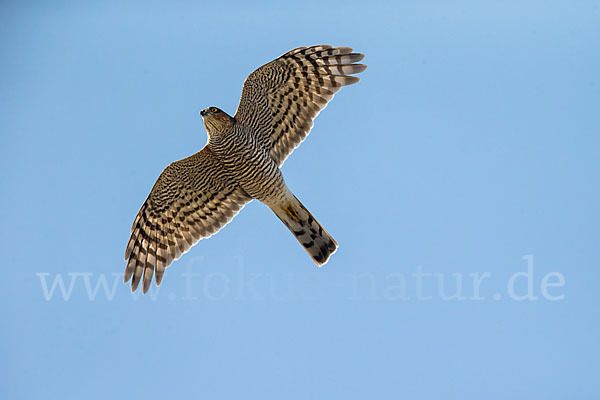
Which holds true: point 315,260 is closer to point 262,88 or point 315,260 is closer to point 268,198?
point 268,198

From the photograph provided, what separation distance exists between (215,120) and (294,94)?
1384 mm

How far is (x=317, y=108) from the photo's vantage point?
39.3 ft

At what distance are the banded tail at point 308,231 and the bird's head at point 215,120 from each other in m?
1.62

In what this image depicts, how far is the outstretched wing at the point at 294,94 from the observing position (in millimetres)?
11859

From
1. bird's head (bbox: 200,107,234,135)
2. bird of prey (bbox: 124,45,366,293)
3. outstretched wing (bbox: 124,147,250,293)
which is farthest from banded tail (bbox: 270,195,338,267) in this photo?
bird's head (bbox: 200,107,234,135)

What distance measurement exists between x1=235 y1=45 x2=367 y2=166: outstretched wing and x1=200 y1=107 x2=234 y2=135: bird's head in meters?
0.46

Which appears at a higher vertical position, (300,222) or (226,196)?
(226,196)

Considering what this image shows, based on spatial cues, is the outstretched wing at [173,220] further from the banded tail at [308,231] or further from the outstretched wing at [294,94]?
the outstretched wing at [294,94]

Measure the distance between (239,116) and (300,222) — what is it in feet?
6.56

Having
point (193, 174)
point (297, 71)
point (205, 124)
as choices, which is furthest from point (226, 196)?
point (297, 71)

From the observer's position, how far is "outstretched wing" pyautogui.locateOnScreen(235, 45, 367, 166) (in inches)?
467

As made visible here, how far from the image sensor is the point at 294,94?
1197cm

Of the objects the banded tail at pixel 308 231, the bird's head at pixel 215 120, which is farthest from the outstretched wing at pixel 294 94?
the banded tail at pixel 308 231

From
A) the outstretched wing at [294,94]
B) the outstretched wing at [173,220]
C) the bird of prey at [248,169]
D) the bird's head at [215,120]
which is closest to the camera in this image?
the bird's head at [215,120]
